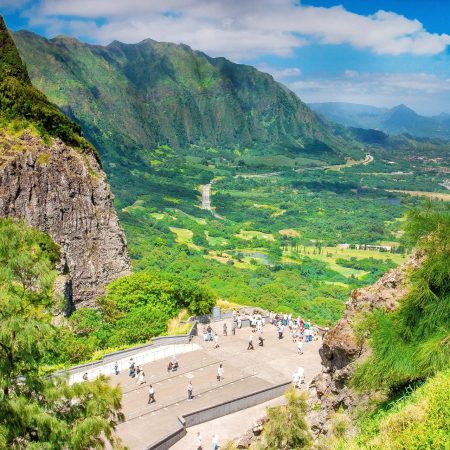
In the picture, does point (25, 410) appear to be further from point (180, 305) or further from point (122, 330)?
point (180, 305)

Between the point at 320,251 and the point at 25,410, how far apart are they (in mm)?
108123

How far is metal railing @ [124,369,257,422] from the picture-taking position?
1972cm

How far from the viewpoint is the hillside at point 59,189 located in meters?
34.5

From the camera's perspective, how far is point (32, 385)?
40.8 feet

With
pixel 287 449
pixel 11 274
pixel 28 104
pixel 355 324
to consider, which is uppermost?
pixel 28 104

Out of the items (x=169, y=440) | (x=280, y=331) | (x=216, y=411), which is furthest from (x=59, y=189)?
(x=169, y=440)

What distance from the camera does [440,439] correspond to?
9352mm

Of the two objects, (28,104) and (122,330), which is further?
(28,104)

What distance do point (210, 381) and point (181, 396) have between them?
6.06 feet

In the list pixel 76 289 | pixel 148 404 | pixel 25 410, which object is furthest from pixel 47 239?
pixel 25 410

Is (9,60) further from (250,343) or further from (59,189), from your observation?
Answer: (250,343)

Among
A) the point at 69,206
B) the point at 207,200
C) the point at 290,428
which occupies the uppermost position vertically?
the point at 69,206

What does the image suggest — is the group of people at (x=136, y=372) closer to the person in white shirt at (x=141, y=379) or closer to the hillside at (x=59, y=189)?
the person in white shirt at (x=141, y=379)

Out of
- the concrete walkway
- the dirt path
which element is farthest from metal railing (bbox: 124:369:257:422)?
the dirt path
